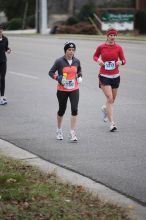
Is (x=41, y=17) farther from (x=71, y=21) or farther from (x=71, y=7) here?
(x=71, y=7)

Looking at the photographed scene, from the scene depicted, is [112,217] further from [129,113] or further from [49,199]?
[129,113]

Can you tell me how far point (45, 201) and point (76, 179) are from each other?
1.47m

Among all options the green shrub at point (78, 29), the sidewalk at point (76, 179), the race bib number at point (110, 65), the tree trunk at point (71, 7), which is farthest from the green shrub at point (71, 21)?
the sidewalk at point (76, 179)

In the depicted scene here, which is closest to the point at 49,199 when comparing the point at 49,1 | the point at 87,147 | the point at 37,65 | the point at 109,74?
the point at 87,147

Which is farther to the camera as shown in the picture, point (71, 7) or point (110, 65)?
point (71, 7)

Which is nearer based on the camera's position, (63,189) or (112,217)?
(112,217)

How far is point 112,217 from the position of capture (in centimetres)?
660

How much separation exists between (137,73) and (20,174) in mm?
13587

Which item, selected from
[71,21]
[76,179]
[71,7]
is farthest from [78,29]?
[76,179]

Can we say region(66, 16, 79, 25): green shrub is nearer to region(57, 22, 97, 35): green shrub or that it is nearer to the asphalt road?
region(57, 22, 97, 35): green shrub

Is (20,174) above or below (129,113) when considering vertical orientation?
above

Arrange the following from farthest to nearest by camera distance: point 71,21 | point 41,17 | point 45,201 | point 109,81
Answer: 1. point 41,17
2. point 71,21
3. point 109,81
4. point 45,201

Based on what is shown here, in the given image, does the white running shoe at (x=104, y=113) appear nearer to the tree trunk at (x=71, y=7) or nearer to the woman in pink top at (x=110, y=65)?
the woman in pink top at (x=110, y=65)

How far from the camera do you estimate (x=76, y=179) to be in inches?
333
